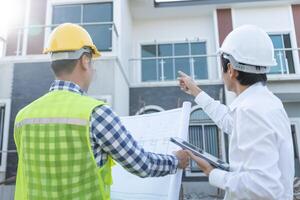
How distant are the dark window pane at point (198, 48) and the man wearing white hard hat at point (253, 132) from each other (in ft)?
25.4

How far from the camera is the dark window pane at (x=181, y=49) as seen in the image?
8.97m

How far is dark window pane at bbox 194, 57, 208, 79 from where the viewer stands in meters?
8.28

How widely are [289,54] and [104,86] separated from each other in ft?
17.6

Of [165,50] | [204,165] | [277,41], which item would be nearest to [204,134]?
[165,50]

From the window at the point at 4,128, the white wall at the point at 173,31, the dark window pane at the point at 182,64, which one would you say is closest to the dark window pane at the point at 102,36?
the window at the point at 4,128

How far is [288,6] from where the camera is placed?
8836mm

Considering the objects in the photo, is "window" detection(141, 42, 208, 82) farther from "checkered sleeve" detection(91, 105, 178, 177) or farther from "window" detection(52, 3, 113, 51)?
"checkered sleeve" detection(91, 105, 178, 177)

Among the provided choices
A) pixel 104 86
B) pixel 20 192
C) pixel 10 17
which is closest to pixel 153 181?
pixel 20 192

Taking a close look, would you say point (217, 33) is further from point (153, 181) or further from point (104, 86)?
point (153, 181)

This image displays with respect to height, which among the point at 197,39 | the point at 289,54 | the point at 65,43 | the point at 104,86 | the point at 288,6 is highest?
the point at 288,6

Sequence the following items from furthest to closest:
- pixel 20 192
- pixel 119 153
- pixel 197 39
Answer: pixel 197 39
pixel 20 192
pixel 119 153

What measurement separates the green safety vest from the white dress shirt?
50cm

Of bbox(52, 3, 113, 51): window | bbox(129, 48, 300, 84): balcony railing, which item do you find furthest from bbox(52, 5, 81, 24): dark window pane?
bbox(129, 48, 300, 84): balcony railing

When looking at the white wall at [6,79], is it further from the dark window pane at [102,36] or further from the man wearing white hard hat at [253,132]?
the man wearing white hard hat at [253,132]
